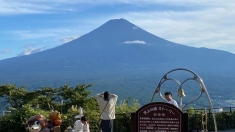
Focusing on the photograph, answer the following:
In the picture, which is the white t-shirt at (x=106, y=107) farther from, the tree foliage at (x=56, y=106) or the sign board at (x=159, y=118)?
the sign board at (x=159, y=118)

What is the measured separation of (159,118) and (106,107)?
98.2 inches

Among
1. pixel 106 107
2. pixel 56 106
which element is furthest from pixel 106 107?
pixel 56 106

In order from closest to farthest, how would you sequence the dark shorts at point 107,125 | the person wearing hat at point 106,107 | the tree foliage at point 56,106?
the person wearing hat at point 106,107, the dark shorts at point 107,125, the tree foliage at point 56,106

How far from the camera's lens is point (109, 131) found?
8.91m

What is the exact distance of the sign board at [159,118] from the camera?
639 centimetres

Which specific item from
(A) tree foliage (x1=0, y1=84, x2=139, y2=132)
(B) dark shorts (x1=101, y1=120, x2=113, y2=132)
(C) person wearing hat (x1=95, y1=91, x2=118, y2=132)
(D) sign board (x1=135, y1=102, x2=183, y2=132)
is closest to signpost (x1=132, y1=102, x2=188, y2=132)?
(D) sign board (x1=135, y1=102, x2=183, y2=132)

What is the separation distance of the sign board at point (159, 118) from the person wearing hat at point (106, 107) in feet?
7.18

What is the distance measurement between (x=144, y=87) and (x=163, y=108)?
410 feet

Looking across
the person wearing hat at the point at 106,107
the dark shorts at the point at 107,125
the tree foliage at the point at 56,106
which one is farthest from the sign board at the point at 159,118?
the tree foliage at the point at 56,106

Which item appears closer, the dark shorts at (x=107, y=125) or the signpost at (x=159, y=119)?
the signpost at (x=159, y=119)

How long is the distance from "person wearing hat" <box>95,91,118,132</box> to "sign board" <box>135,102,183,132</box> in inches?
86.1

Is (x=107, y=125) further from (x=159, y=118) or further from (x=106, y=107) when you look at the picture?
(x=159, y=118)

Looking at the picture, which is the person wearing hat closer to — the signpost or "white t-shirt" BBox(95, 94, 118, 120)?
"white t-shirt" BBox(95, 94, 118, 120)

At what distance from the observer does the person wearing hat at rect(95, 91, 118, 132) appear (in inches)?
344
